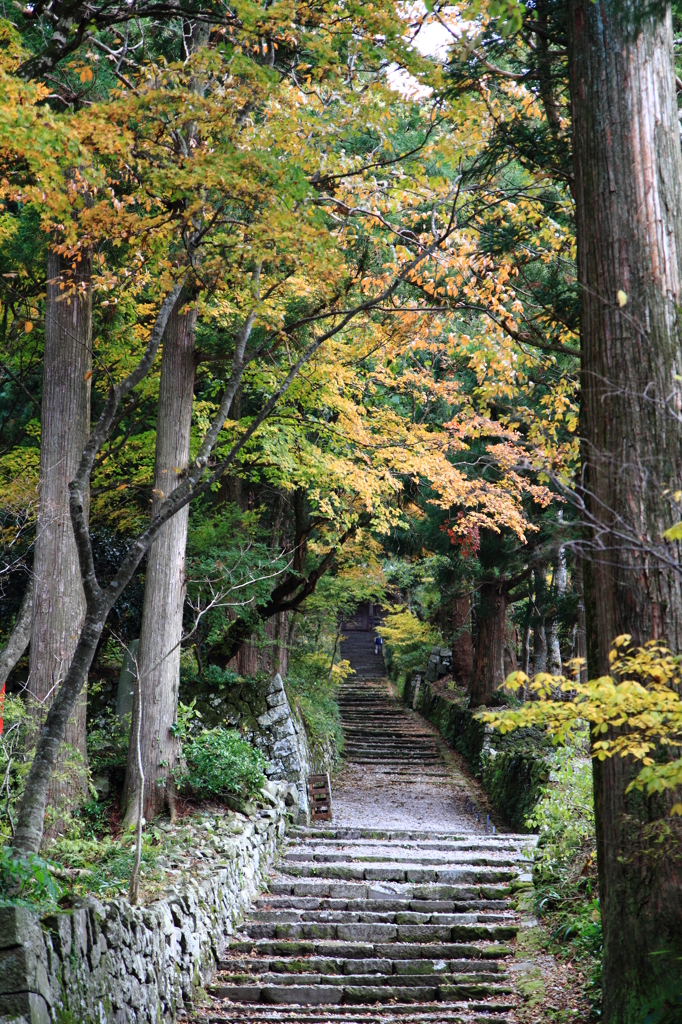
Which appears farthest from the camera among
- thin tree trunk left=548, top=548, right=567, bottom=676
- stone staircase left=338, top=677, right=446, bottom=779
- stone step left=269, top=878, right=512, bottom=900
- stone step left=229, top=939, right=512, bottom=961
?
stone staircase left=338, top=677, right=446, bottom=779

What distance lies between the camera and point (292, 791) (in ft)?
39.2

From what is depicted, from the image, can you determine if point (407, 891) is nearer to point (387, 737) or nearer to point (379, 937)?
point (379, 937)

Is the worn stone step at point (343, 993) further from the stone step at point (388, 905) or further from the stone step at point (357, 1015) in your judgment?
the stone step at point (388, 905)

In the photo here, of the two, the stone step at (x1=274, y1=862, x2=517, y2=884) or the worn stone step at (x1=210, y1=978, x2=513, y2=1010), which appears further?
the stone step at (x1=274, y1=862, x2=517, y2=884)

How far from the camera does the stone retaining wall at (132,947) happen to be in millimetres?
3840

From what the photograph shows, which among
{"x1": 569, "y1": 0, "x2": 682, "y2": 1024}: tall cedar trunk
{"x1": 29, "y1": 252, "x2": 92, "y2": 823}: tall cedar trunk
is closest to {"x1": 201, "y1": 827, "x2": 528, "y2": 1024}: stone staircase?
{"x1": 29, "y1": 252, "x2": 92, "y2": 823}: tall cedar trunk

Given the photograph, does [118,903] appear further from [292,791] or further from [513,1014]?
[292,791]

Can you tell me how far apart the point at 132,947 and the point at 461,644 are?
17428mm

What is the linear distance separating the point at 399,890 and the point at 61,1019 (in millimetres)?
5371

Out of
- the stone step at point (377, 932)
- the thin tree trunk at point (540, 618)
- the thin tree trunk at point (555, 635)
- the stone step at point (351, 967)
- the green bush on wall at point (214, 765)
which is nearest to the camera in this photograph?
the stone step at point (351, 967)

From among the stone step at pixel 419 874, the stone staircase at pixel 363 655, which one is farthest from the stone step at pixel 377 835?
the stone staircase at pixel 363 655

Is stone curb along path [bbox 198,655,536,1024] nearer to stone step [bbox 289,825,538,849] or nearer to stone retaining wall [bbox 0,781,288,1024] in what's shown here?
stone step [bbox 289,825,538,849]

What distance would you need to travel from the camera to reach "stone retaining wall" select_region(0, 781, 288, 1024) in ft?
12.6

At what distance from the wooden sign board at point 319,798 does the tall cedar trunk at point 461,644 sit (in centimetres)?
861
